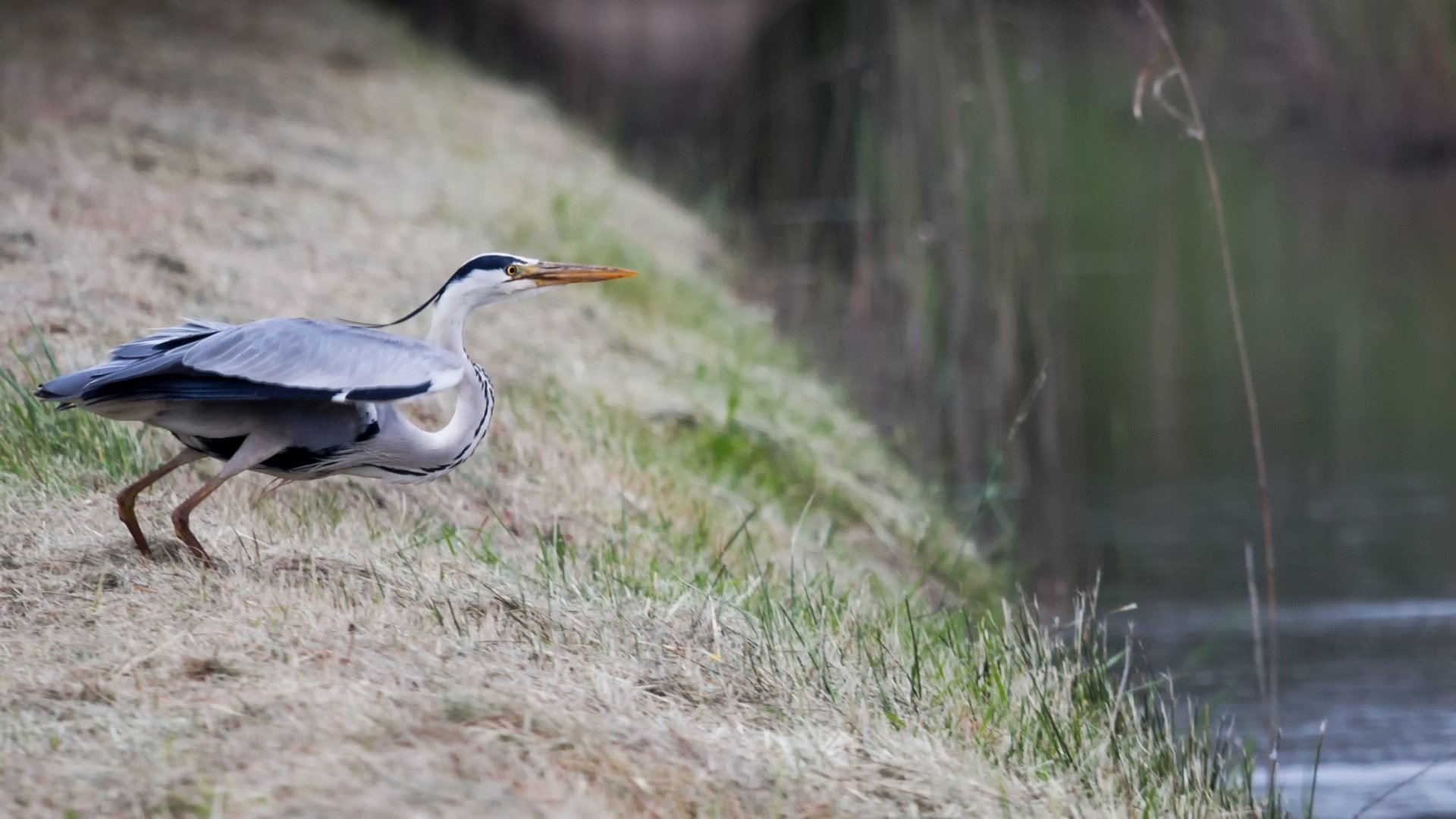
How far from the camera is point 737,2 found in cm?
2558

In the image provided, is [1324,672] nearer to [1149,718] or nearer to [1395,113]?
[1149,718]

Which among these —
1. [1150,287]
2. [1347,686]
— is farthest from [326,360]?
[1150,287]

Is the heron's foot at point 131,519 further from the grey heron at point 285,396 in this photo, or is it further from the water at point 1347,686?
the water at point 1347,686

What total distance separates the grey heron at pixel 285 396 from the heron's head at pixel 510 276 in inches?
5.0

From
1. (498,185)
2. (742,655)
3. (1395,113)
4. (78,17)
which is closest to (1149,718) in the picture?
(742,655)

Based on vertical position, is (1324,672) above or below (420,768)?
below

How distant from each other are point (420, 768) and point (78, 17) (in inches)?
408

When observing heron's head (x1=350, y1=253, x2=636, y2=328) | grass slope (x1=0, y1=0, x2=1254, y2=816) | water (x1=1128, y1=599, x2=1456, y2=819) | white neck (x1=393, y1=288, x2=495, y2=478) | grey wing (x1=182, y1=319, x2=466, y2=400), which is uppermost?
heron's head (x1=350, y1=253, x2=636, y2=328)

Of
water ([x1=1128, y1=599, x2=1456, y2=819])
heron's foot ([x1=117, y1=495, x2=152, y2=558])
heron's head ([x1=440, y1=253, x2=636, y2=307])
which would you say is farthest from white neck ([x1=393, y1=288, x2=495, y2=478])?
water ([x1=1128, y1=599, x2=1456, y2=819])

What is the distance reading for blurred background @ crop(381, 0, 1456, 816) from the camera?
6.50 metres

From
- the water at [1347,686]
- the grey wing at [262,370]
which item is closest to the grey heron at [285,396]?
the grey wing at [262,370]

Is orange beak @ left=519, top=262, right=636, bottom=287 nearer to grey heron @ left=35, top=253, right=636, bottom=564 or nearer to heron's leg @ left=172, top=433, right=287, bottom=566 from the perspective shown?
grey heron @ left=35, top=253, right=636, bottom=564

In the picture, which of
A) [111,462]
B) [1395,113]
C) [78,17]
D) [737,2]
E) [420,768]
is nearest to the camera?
[420,768]

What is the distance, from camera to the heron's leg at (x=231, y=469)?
3689 millimetres
